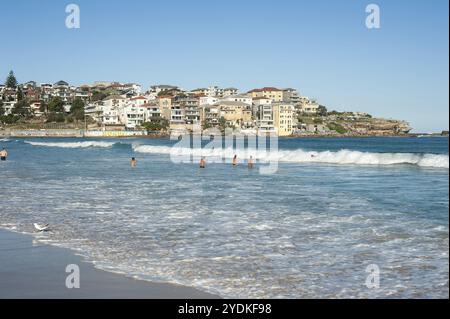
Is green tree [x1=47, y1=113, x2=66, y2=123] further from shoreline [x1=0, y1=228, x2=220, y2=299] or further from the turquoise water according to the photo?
shoreline [x1=0, y1=228, x2=220, y2=299]

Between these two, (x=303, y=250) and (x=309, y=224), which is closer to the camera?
(x=303, y=250)

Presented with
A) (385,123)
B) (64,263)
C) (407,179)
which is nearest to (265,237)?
(64,263)

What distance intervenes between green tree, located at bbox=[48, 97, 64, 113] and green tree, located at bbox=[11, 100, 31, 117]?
6.39 metres

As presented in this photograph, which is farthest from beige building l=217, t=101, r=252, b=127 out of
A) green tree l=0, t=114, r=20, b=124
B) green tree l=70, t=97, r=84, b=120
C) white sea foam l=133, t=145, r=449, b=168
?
white sea foam l=133, t=145, r=449, b=168

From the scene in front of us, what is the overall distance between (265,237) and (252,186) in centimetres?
1024

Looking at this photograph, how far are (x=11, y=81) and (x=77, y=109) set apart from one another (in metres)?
35.2

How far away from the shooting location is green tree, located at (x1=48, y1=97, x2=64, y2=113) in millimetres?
146875

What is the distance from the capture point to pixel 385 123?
16400 cm

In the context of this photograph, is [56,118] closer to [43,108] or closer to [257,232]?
[43,108]

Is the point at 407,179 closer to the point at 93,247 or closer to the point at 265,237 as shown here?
the point at 265,237

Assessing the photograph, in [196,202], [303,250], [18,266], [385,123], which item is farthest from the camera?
[385,123]

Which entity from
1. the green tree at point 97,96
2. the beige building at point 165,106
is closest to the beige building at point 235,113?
the beige building at point 165,106
